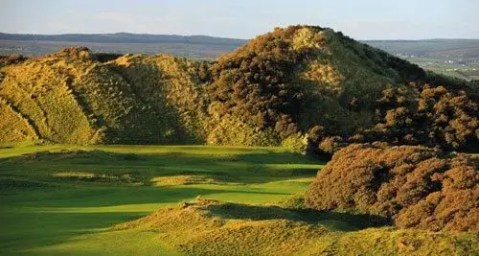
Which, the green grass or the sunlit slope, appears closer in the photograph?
the green grass

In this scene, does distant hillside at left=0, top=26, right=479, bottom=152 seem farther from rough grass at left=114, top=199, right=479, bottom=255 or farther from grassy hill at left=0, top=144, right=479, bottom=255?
rough grass at left=114, top=199, right=479, bottom=255

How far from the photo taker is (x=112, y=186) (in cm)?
3641

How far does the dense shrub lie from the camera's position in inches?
933

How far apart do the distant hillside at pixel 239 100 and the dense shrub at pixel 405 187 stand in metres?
27.7

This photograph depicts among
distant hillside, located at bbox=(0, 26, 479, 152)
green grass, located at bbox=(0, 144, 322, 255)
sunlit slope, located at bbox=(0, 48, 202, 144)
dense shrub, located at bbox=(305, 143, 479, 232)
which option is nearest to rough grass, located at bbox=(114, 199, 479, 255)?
green grass, located at bbox=(0, 144, 322, 255)

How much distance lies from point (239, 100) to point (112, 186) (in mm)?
29760

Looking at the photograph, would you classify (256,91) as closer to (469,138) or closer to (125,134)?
(125,134)

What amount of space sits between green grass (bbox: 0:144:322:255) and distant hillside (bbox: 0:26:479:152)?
6.41 meters

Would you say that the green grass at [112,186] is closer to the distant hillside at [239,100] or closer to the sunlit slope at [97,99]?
the sunlit slope at [97,99]

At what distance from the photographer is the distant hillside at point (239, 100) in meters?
60.8

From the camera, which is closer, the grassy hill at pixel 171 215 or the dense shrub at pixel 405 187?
the grassy hill at pixel 171 215

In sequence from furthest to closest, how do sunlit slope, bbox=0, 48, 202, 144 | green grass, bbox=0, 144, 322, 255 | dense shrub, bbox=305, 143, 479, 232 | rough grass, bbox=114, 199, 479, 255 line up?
sunlit slope, bbox=0, 48, 202, 144 → dense shrub, bbox=305, 143, 479, 232 → green grass, bbox=0, 144, 322, 255 → rough grass, bbox=114, 199, 479, 255

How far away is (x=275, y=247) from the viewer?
1994cm

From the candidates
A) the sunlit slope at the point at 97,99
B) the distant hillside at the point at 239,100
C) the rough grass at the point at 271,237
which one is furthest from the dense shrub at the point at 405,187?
the sunlit slope at the point at 97,99
